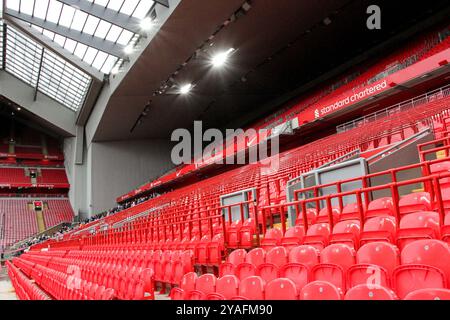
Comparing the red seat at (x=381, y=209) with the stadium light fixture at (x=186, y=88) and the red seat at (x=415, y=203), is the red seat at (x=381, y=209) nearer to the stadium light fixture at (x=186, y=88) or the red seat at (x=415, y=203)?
the red seat at (x=415, y=203)

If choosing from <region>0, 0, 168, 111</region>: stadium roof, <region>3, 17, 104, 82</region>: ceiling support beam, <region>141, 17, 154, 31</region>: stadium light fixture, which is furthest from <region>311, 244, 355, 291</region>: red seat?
<region>3, 17, 104, 82</region>: ceiling support beam

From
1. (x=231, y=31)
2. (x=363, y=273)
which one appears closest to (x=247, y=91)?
(x=231, y=31)

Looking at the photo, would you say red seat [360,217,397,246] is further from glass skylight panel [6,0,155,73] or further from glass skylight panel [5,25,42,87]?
glass skylight panel [5,25,42,87]

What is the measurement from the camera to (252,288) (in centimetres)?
285

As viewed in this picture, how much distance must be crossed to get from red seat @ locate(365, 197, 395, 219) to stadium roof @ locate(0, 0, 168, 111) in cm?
1053

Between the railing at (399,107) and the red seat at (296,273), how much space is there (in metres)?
9.39

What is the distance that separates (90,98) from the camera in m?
20.3

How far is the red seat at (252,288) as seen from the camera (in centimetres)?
278

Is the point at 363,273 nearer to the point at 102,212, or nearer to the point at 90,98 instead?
the point at 90,98

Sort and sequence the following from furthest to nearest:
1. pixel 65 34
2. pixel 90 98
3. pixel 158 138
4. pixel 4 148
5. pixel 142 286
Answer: pixel 4 148 → pixel 158 138 → pixel 90 98 → pixel 65 34 → pixel 142 286

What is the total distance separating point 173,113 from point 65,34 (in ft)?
23.6

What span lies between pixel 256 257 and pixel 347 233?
91cm

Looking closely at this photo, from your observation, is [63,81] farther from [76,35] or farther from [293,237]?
[293,237]

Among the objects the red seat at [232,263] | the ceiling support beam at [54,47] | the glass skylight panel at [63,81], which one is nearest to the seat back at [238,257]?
the red seat at [232,263]
